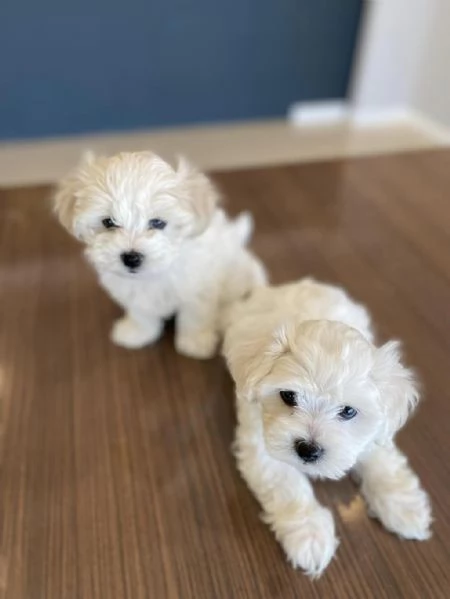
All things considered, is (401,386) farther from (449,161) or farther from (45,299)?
(449,161)

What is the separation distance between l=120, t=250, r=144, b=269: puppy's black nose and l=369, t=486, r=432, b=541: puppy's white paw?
2.42 ft

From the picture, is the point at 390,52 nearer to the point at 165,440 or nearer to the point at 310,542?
the point at 165,440

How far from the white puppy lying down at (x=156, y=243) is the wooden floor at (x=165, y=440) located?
13 centimetres

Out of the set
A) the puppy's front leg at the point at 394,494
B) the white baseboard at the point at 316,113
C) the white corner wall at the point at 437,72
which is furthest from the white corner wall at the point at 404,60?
the puppy's front leg at the point at 394,494

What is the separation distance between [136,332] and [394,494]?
0.82 meters

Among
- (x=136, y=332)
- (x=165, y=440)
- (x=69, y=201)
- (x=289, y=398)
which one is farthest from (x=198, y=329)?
(x=289, y=398)

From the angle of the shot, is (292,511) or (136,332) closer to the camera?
(292,511)

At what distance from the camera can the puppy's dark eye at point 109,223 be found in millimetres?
1275

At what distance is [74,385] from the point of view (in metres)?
1.48

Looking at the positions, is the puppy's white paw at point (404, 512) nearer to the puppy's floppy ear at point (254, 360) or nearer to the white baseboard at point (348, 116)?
the puppy's floppy ear at point (254, 360)

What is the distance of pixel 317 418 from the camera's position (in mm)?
920

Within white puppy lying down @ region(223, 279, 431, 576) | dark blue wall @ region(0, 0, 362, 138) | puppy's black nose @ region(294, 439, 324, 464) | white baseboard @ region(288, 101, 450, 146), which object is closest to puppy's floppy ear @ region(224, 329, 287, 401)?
white puppy lying down @ region(223, 279, 431, 576)

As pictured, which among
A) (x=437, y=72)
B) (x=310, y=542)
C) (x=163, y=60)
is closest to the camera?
(x=310, y=542)

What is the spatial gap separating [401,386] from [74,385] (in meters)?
0.90
